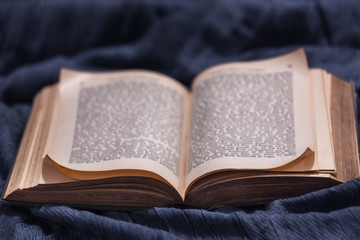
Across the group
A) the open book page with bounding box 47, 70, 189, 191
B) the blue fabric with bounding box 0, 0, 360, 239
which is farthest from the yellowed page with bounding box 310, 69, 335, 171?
the open book page with bounding box 47, 70, 189, 191

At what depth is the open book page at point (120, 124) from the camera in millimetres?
793

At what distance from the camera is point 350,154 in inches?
31.5

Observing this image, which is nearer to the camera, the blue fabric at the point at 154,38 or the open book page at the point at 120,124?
the open book page at the point at 120,124

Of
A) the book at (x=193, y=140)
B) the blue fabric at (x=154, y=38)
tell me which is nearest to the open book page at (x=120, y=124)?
the book at (x=193, y=140)

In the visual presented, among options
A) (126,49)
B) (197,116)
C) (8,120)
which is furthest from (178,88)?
(8,120)

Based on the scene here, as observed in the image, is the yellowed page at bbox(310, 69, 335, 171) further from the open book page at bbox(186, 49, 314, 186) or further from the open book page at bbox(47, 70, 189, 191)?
the open book page at bbox(47, 70, 189, 191)

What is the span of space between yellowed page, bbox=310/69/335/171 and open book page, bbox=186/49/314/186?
13mm

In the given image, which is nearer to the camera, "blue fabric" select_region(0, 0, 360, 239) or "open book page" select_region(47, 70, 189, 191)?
"open book page" select_region(47, 70, 189, 191)

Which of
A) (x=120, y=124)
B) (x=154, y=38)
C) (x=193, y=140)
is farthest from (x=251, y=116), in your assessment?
(x=154, y=38)

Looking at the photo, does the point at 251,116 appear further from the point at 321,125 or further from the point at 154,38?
the point at 154,38

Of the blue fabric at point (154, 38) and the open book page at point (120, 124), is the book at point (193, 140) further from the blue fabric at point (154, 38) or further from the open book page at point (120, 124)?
the blue fabric at point (154, 38)

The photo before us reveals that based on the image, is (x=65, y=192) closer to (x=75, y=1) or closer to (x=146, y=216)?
(x=146, y=216)

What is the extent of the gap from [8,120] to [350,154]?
62 centimetres

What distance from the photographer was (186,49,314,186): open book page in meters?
0.77
